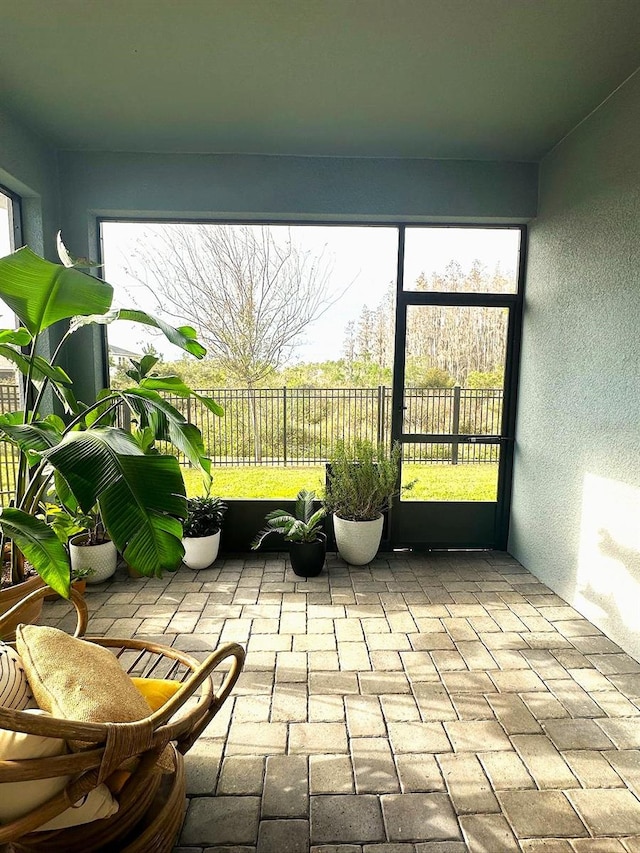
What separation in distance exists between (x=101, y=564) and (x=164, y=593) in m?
0.54

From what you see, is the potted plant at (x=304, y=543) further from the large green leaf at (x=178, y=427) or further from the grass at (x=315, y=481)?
the large green leaf at (x=178, y=427)

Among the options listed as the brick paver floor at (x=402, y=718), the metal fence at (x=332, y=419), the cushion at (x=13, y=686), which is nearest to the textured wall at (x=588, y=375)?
the brick paver floor at (x=402, y=718)

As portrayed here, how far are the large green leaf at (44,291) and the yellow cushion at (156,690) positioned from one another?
4.33ft

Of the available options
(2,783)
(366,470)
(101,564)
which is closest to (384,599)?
(366,470)

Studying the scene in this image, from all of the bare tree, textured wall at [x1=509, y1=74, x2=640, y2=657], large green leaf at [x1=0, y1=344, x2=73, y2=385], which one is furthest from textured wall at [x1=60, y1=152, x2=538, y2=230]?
large green leaf at [x1=0, y1=344, x2=73, y2=385]

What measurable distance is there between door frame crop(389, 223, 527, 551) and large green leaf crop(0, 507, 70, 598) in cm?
278

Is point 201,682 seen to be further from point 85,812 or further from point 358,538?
point 358,538

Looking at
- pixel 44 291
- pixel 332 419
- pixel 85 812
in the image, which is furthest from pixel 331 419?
pixel 85 812

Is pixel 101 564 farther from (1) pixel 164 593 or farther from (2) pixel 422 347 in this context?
(2) pixel 422 347

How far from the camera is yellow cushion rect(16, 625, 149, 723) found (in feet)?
3.90

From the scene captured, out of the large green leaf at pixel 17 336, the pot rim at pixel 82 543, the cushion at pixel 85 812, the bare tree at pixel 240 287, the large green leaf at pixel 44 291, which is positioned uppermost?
the bare tree at pixel 240 287

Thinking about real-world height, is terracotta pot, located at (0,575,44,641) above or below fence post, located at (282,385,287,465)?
below

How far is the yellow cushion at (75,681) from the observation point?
1188 mm

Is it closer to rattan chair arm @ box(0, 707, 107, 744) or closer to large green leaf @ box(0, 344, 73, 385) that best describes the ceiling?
large green leaf @ box(0, 344, 73, 385)
